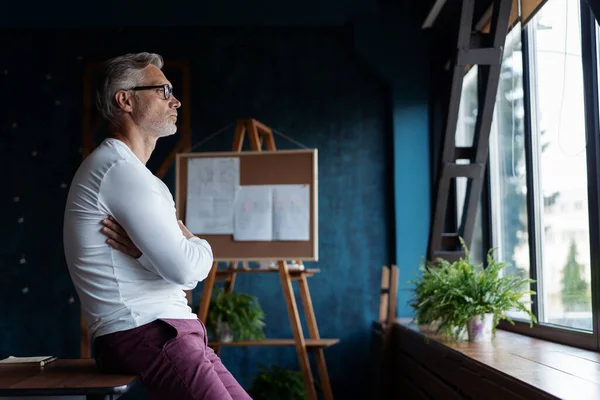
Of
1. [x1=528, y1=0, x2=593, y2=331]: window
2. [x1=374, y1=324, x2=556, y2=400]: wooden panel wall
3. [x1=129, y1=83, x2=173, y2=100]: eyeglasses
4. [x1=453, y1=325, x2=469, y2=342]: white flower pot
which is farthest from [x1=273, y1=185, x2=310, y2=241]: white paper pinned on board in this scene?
[x1=129, y1=83, x2=173, y2=100]: eyeglasses

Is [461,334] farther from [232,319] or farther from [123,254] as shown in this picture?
[123,254]

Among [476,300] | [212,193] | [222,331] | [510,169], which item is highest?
[510,169]

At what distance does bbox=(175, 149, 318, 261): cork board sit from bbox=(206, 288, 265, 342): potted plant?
42cm

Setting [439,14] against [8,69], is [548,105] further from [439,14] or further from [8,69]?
[8,69]

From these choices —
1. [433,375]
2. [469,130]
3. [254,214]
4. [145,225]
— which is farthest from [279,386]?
[145,225]

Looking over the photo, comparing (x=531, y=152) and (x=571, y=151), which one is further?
(x=531, y=152)

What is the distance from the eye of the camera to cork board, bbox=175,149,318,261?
4.43m

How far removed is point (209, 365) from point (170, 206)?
0.36 metres

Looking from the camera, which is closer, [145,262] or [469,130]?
[145,262]

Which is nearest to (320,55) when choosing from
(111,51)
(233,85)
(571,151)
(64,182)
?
(233,85)

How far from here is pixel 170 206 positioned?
1786mm

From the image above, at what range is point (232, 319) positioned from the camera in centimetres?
473

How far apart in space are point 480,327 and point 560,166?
79cm

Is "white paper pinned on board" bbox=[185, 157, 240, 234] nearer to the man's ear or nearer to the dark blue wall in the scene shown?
the dark blue wall
